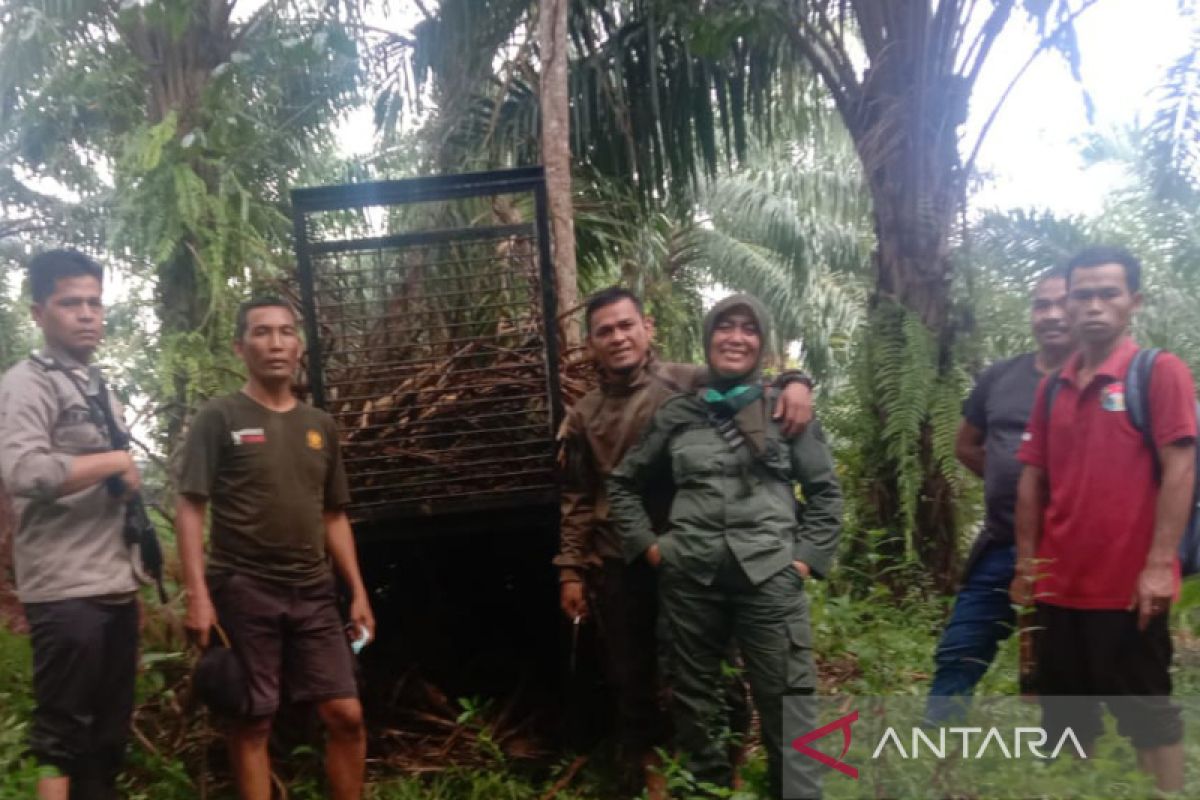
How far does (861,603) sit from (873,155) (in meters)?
2.22

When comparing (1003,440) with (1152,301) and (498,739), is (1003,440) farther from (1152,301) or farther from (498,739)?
(1152,301)

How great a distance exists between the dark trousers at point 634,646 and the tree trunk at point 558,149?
4.07ft

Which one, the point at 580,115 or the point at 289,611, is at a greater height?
the point at 580,115

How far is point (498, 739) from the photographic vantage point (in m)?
4.59

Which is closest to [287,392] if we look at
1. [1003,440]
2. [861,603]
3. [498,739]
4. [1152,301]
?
[498,739]

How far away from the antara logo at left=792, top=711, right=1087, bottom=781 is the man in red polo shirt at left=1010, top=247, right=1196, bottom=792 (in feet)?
0.23

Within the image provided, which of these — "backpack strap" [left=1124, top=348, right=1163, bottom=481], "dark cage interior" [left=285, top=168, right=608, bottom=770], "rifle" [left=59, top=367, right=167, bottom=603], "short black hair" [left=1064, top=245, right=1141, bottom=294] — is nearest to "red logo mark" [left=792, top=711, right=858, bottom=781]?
"backpack strap" [left=1124, top=348, right=1163, bottom=481]

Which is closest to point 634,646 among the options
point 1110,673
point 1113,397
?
point 1110,673

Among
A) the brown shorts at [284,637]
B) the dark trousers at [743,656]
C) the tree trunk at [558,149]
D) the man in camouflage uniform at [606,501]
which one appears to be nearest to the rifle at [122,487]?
the brown shorts at [284,637]

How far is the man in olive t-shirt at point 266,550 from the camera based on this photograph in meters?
3.36

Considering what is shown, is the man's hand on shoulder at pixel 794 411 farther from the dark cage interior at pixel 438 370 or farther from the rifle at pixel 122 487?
the rifle at pixel 122 487

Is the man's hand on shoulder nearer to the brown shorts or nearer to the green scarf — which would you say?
the green scarf

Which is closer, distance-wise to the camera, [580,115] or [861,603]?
[861,603]

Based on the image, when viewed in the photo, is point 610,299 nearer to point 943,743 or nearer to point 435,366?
point 435,366
